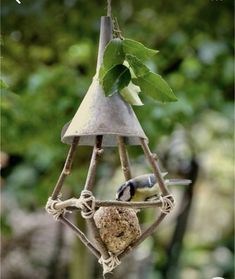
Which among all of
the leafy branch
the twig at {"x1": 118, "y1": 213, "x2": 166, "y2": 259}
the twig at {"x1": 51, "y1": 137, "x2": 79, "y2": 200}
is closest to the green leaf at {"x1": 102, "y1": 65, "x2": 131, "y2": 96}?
the leafy branch

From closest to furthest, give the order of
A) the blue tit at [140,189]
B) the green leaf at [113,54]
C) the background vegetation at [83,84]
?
the green leaf at [113,54], the blue tit at [140,189], the background vegetation at [83,84]

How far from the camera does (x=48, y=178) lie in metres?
2.83

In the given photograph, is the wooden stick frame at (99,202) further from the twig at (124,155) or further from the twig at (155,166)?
the twig at (124,155)

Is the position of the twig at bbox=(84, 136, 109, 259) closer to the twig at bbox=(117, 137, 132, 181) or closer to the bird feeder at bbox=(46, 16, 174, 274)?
the bird feeder at bbox=(46, 16, 174, 274)

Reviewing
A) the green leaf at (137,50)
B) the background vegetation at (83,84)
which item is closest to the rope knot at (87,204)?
the green leaf at (137,50)

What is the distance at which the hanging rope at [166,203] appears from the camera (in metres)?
1.05

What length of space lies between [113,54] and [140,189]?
0.76 feet

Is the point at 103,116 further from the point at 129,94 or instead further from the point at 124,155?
the point at 124,155

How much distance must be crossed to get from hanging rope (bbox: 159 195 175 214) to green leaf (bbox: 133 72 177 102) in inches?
5.7

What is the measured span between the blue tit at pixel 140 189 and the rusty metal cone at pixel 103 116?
93 millimetres

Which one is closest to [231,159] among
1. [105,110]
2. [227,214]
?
[227,214]

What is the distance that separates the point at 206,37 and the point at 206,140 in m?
1.05

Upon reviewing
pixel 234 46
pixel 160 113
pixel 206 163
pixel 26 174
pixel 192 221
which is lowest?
pixel 192 221

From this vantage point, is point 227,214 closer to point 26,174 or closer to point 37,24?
point 26,174
